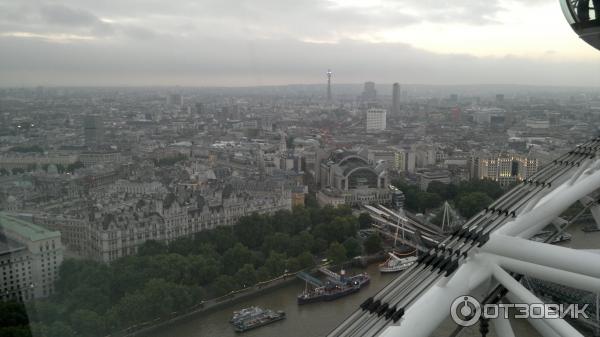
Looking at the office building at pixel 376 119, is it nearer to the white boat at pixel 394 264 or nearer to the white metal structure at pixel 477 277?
the white boat at pixel 394 264

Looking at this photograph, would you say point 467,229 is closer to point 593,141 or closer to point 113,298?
point 593,141

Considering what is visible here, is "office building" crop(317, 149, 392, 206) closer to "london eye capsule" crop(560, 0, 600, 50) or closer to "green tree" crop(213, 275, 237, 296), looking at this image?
"green tree" crop(213, 275, 237, 296)

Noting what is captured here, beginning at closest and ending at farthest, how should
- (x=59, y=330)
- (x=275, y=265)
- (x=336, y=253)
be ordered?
(x=59, y=330) → (x=275, y=265) → (x=336, y=253)

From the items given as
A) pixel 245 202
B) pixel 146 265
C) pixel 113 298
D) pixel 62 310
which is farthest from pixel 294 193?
pixel 62 310

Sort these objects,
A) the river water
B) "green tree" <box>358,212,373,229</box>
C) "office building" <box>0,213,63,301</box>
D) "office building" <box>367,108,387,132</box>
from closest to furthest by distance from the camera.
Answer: "office building" <box>0,213,63,301</box> → the river water → "green tree" <box>358,212,373,229</box> → "office building" <box>367,108,387,132</box>

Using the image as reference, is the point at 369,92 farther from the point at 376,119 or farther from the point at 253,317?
the point at 253,317

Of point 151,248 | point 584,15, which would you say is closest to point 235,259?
point 151,248

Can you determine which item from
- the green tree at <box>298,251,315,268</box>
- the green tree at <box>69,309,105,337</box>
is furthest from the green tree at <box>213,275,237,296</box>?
the green tree at <box>69,309,105,337</box>

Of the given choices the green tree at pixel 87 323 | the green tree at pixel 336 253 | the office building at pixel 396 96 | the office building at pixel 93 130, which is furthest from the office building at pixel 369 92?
the green tree at pixel 87 323
